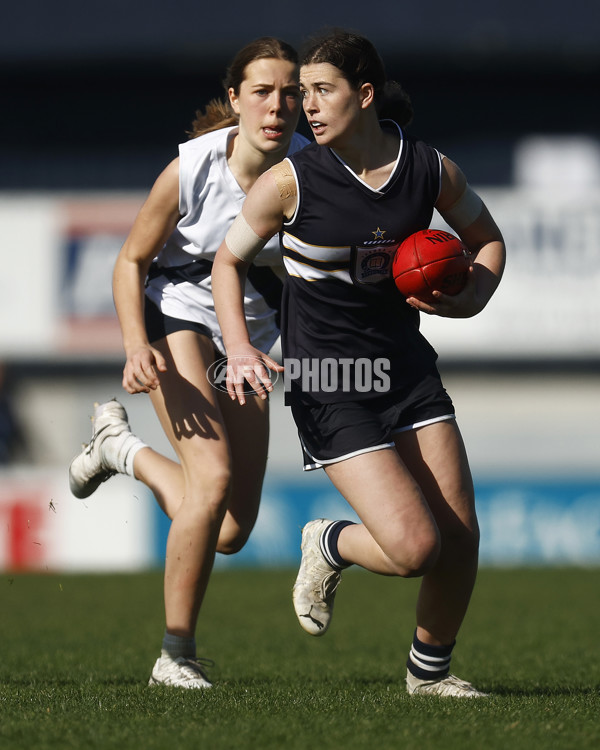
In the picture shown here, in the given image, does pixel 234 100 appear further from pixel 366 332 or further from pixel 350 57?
pixel 366 332

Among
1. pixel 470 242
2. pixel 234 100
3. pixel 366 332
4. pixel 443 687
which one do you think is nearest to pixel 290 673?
pixel 443 687

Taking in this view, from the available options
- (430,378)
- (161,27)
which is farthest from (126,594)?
(161,27)

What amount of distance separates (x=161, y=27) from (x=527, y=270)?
665 centimetres

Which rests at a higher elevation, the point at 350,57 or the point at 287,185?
the point at 350,57

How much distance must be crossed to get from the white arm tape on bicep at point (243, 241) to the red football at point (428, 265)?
49 cm

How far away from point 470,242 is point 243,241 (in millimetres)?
889

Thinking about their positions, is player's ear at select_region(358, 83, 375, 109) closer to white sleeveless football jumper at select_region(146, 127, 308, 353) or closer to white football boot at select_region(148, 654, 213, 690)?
white sleeveless football jumper at select_region(146, 127, 308, 353)

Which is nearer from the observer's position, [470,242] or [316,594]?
[316,594]

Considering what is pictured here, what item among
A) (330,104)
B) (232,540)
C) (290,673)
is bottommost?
(290,673)

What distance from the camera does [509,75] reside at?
20016 mm

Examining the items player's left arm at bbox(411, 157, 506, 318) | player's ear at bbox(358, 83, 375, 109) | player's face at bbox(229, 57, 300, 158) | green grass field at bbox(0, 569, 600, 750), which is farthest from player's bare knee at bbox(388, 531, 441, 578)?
player's face at bbox(229, 57, 300, 158)

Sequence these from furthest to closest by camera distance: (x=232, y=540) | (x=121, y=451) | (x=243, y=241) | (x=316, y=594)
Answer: (x=121, y=451) → (x=232, y=540) → (x=316, y=594) → (x=243, y=241)

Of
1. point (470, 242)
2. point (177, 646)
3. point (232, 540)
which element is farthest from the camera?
point (232, 540)

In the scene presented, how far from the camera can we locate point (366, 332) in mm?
4309
